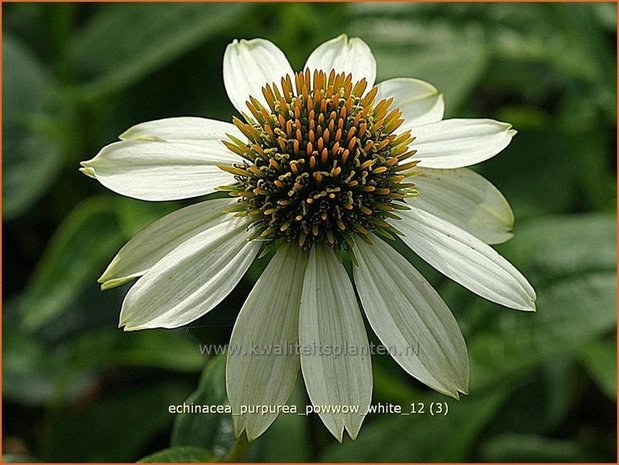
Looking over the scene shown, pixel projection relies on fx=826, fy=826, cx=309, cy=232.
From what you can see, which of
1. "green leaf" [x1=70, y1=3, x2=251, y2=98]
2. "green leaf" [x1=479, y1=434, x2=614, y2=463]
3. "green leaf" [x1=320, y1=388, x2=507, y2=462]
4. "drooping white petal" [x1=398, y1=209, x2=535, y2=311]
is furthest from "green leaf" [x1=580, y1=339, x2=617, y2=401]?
"green leaf" [x1=70, y1=3, x2=251, y2=98]

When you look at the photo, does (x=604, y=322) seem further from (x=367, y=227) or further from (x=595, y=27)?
(x=595, y=27)

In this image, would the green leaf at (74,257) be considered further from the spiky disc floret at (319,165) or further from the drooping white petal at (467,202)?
the drooping white petal at (467,202)

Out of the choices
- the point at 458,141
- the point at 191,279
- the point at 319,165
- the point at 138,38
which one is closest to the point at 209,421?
the point at 191,279

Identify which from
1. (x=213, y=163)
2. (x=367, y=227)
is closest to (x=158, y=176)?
(x=213, y=163)

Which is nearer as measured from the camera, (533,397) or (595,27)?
(533,397)

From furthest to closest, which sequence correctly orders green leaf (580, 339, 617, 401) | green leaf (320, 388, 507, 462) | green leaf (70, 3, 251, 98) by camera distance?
green leaf (70, 3, 251, 98), green leaf (580, 339, 617, 401), green leaf (320, 388, 507, 462)

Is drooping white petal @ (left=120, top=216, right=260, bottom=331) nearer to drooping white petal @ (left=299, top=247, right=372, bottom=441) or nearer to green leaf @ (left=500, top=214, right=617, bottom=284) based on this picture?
drooping white petal @ (left=299, top=247, right=372, bottom=441)
